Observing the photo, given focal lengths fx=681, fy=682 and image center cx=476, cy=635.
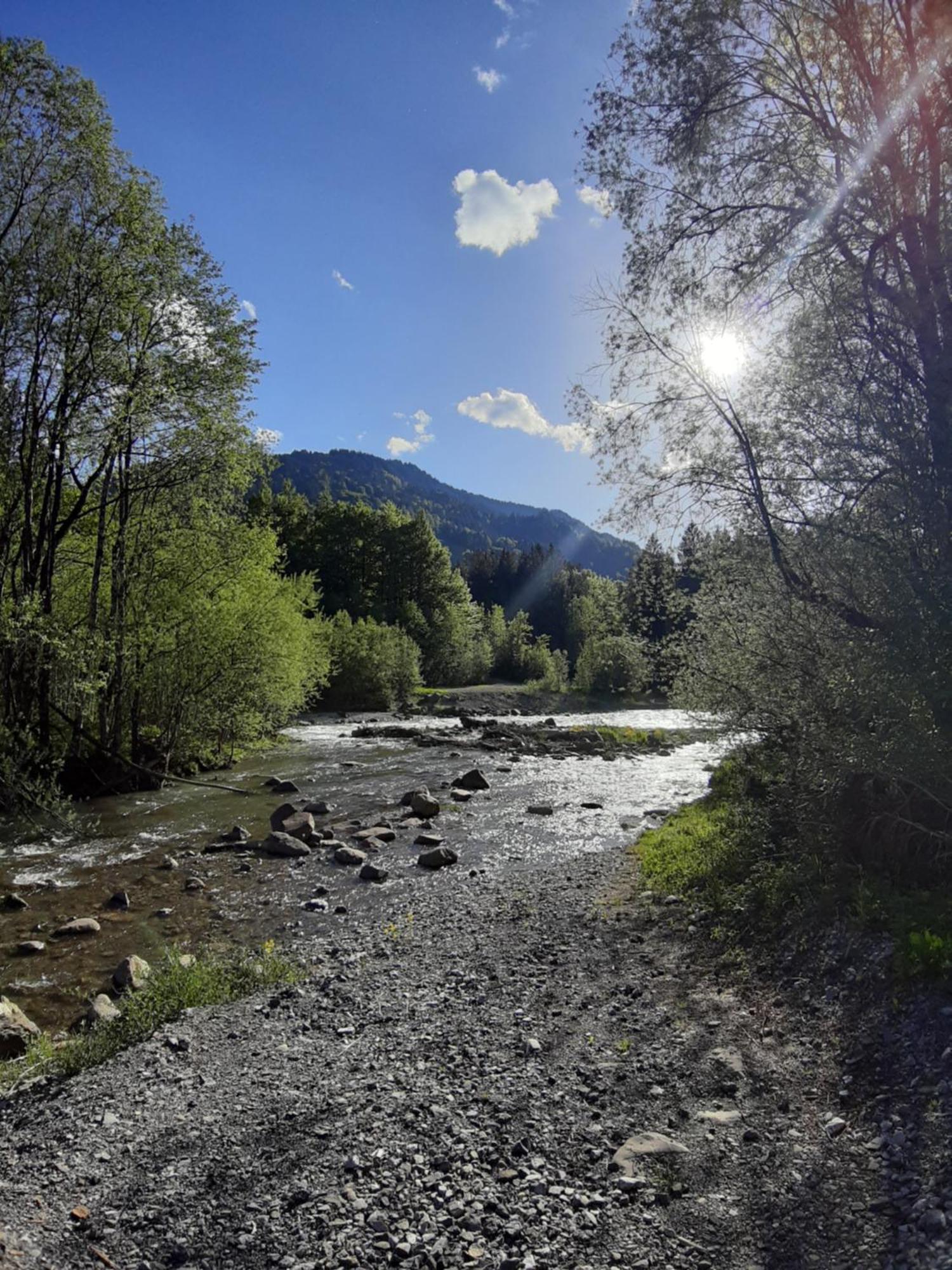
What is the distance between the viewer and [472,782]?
23.6m

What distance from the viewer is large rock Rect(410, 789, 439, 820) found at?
749 inches

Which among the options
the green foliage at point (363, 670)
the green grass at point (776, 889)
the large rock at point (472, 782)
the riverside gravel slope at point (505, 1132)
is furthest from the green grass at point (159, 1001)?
the green foliage at point (363, 670)

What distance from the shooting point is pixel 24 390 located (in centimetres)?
1559

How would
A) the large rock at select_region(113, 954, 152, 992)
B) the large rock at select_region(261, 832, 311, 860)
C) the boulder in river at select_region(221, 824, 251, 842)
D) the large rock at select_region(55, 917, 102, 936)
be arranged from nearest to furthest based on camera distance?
1. the large rock at select_region(113, 954, 152, 992)
2. the large rock at select_region(55, 917, 102, 936)
3. the large rock at select_region(261, 832, 311, 860)
4. the boulder in river at select_region(221, 824, 251, 842)

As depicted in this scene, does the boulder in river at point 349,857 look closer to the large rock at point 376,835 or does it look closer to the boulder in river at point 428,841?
the large rock at point 376,835

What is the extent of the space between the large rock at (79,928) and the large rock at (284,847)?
4575 millimetres

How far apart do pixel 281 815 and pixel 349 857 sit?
3780 millimetres

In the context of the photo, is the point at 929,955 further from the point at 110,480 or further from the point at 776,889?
the point at 110,480

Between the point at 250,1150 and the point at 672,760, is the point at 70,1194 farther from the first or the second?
the point at 672,760

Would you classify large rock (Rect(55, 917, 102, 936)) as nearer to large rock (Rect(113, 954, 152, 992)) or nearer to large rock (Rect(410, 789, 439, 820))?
large rock (Rect(113, 954, 152, 992))

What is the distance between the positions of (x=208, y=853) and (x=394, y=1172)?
38.5 feet

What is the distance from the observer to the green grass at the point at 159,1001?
662 centimetres

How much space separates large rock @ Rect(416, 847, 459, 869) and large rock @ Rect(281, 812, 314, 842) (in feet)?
10.7

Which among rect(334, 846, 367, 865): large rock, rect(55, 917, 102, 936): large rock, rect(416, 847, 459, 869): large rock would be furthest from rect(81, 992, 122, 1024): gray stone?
rect(416, 847, 459, 869): large rock
